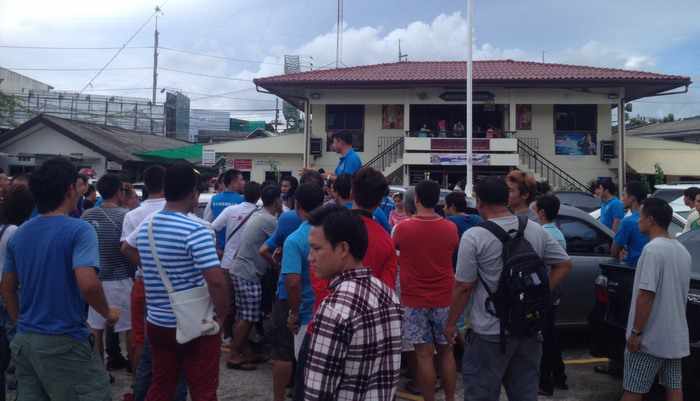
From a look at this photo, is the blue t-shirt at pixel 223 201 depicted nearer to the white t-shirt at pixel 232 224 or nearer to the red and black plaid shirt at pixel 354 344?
the white t-shirt at pixel 232 224

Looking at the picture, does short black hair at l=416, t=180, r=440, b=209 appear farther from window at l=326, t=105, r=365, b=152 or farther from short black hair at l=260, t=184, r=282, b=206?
window at l=326, t=105, r=365, b=152

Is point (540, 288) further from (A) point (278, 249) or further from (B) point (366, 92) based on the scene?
(B) point (366, 92)

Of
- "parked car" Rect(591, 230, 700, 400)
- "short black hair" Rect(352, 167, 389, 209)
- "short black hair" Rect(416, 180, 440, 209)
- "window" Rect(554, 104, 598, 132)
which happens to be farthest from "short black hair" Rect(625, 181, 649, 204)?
"window" Rect(554, 104, 598, 132)

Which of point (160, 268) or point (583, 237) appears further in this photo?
point (583, 237)

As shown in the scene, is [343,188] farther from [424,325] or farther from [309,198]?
[424,325]

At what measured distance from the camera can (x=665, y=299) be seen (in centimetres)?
391

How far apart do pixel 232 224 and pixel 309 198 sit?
2.08 meters

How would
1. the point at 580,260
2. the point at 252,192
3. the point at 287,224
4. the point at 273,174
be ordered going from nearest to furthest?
the point at 287,224, the point at 252,192, the point at 580,260, the point at 273,174

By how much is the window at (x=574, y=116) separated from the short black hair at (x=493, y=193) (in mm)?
19869

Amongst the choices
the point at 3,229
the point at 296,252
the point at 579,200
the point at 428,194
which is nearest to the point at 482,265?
the point at 428,194

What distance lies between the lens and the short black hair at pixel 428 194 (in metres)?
4.45

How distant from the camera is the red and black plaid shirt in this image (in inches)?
81.4

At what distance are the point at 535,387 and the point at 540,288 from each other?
2.15 ft

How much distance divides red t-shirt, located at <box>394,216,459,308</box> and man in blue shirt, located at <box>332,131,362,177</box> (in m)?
1.71
